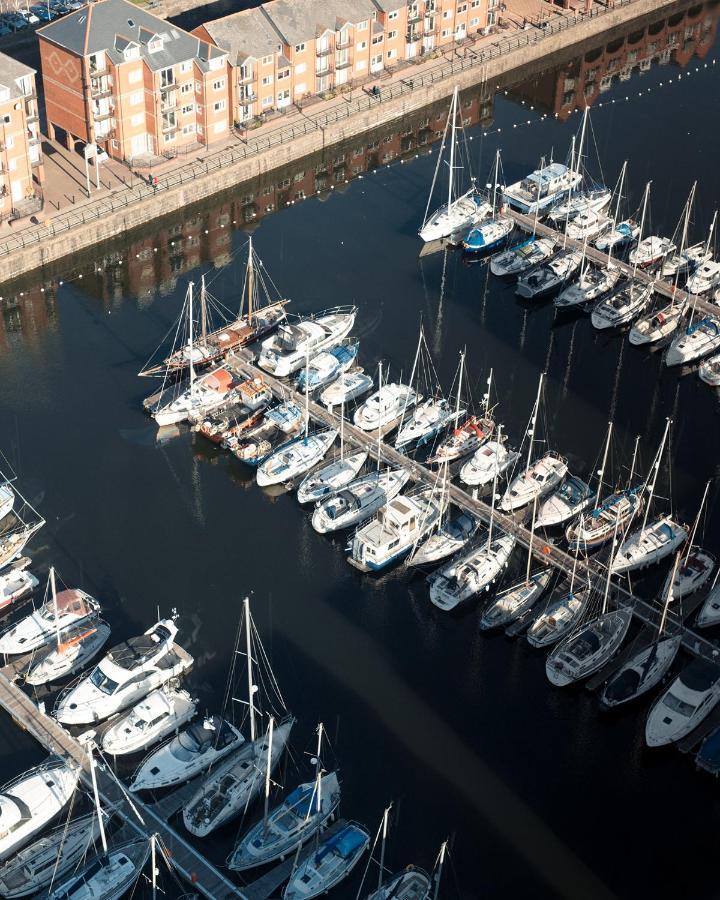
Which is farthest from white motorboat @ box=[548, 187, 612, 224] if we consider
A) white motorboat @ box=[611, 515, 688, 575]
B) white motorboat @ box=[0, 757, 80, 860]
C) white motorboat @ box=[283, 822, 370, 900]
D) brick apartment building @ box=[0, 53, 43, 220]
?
white motorboat @ box=[0, 757, 80, 860]

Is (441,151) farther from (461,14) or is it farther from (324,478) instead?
(324,478)

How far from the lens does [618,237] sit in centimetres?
10594

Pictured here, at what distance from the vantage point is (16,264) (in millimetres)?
101812

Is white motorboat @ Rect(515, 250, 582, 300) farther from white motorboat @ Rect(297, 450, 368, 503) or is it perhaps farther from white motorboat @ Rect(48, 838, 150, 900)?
white motorboat @ Rect(48, 838, 150, 900)

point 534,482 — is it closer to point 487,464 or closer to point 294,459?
point 487,464

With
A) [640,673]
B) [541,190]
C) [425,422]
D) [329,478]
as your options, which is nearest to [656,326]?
[541,190]

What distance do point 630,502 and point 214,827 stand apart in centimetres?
3126

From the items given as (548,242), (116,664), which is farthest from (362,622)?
(548,242)

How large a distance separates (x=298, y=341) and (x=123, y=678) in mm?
30380

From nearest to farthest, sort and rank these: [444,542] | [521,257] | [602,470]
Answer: [444,542] < [602,470] < [521,257]

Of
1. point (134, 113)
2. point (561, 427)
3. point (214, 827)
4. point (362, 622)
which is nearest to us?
point (214, 827)

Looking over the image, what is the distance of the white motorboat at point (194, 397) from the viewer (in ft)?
290

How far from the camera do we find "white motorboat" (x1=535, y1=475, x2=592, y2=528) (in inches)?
3214

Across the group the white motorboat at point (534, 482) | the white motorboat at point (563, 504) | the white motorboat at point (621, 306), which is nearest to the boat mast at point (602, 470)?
the white motorboat at point (563, 504)
